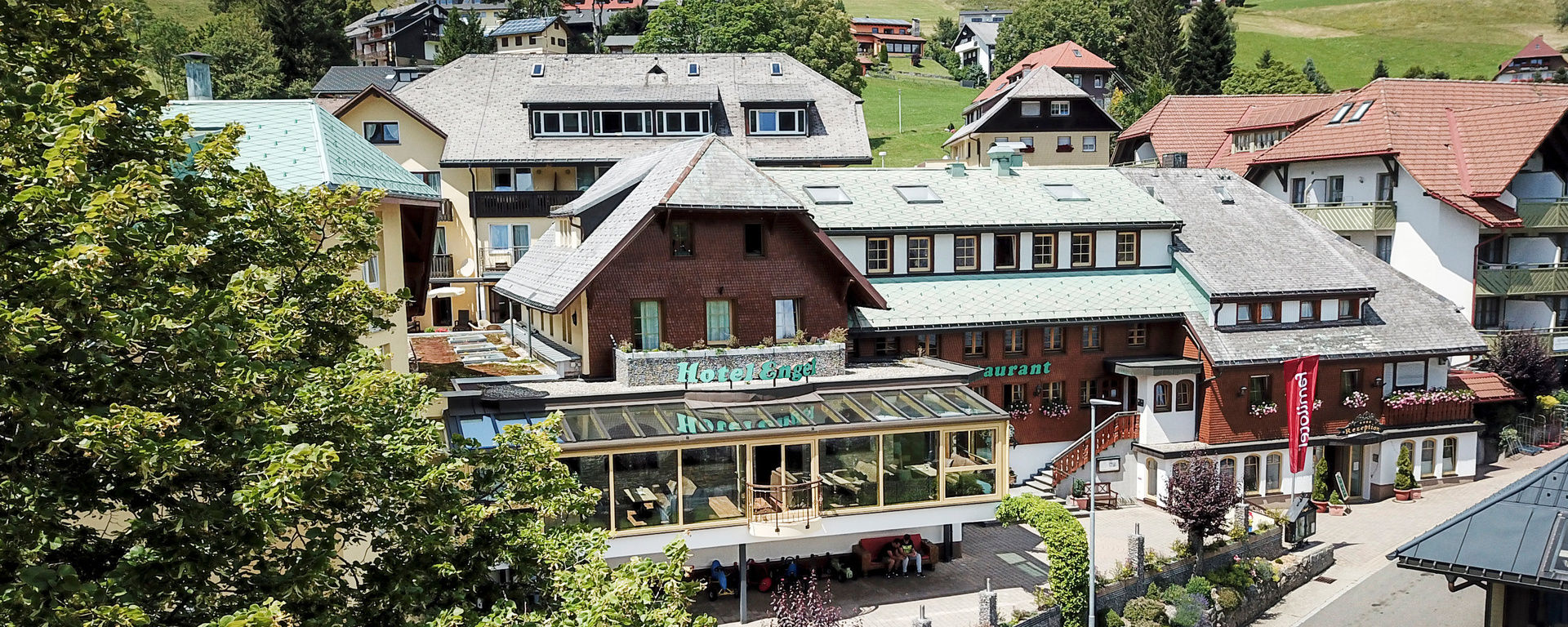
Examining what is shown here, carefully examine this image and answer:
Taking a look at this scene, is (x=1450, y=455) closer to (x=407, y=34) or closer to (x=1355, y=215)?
(x=1355, y=215)

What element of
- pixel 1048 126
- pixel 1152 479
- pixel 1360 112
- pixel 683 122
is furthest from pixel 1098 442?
pixel 1048 126

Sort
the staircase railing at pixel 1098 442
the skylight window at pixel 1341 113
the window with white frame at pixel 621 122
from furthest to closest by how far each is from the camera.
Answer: the window with white frame at pixel 621 122
the skylight window at pixel 1341 113
the staircase railing at pixel 1098 442

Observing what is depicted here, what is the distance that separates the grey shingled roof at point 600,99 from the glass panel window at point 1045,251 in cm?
1813

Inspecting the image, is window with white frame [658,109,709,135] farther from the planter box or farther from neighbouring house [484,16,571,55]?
neighbouring house [484,16,571,55]

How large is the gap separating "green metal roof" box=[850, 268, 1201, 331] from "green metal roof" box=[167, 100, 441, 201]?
17.0 metres

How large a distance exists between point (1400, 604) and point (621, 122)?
38435 mm

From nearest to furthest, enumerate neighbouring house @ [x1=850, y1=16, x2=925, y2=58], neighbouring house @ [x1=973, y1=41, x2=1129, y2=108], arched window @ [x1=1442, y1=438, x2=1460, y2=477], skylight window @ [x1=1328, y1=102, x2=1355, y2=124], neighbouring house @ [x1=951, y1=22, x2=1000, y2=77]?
1. arched window @ [x1=1442, y1=438, x2=1460, y2=477]
2. skylight window @ [x1=1328, y1=102, x2=1355, y2=124]
3. neighbouring house @ [x1=973, y1=41, x2=1129, y2=108]
4. neighbouring house @ [x1=951, y1=22, x2=1000, y2=77]
5. neighbouring house @ [x1=850, y1=16, x2=925, y2=58]

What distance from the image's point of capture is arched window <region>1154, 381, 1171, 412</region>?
3903 cm

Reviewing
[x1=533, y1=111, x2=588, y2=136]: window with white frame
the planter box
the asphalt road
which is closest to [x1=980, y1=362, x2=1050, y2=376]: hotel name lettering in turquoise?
the planter box

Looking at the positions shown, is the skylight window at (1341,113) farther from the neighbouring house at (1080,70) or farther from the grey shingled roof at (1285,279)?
the neighbouring house at (1080,70)

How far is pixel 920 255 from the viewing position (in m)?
39.4

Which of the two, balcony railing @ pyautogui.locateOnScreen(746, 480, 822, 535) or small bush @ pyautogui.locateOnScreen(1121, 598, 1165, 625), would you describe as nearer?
balcony railing @ pyautogui.locateOnScreen(746, 480, 822, 535)

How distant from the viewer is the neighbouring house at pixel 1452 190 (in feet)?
157

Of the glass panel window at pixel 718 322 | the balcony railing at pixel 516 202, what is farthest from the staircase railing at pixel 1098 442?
the balcony railing at pixel 516 202
